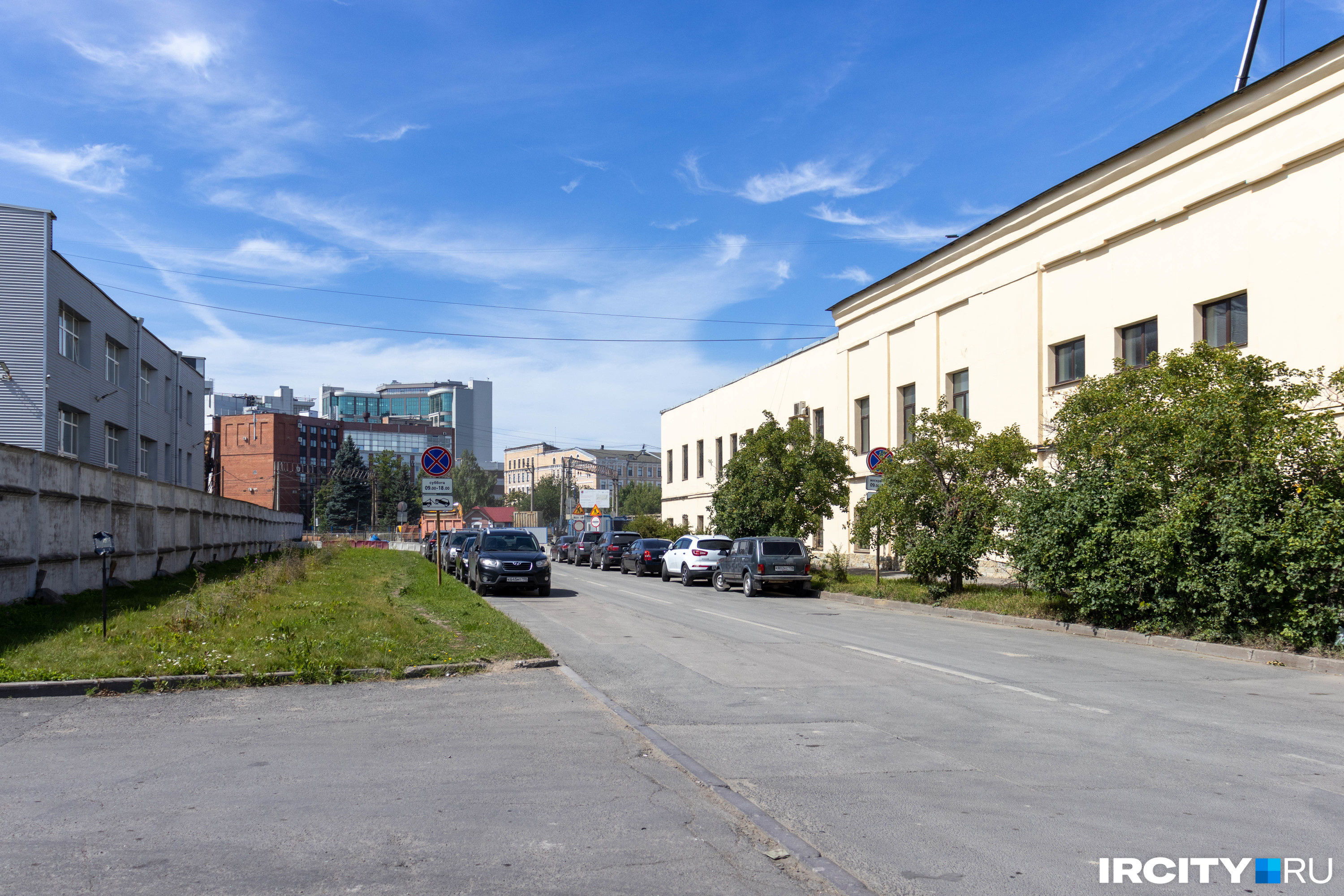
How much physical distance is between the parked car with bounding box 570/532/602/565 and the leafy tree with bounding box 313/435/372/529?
70.9 m

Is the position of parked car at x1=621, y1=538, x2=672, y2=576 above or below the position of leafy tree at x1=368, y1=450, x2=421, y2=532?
below

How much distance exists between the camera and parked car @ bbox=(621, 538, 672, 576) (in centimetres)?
3791

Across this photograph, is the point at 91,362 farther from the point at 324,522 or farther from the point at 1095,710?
the point at 324,522

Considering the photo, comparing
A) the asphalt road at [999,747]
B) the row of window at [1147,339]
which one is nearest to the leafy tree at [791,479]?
the row of window at [1147,339]

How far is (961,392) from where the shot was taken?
30531mm

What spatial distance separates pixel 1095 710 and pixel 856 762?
11.4 feet

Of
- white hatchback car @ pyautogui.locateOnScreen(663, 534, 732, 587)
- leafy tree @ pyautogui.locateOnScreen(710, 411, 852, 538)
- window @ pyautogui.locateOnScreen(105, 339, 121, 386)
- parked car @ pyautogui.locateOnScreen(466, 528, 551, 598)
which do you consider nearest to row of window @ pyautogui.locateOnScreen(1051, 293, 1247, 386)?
leafy tree @ pyautogui.locateOnScreen(710, 411, 852, 538)

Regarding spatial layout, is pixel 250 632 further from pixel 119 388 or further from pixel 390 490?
pixel 390 490

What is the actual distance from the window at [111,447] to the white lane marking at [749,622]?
96.4 feet

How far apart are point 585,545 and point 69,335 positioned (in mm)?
23500

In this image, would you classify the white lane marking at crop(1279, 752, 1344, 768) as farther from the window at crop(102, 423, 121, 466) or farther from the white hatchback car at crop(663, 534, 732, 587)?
the window at crop(102, 423, 121, 466)

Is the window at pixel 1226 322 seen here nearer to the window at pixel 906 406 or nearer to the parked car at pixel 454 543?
the window at pixel 906 406

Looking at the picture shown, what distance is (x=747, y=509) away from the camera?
3247 centimetres

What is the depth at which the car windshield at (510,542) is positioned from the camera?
25891mm
